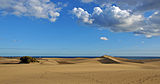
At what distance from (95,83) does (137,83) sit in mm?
2916

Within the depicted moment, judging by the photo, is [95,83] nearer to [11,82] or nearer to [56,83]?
[56,83]

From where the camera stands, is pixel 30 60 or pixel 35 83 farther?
pixel 30 60

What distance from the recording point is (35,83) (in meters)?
9.97

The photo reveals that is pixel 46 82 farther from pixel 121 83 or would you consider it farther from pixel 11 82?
pixel 121 83

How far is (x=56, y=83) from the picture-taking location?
32.8ft

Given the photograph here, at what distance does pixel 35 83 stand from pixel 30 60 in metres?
17.8

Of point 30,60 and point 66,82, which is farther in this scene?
point 30,60

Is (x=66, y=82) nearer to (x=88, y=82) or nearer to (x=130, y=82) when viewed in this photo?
(x=88, y=82)

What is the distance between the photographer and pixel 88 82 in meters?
10.4

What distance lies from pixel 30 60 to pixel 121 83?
20.5m

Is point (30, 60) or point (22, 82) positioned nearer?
point (22, 82)

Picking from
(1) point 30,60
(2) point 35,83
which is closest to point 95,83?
(2) point 35,83

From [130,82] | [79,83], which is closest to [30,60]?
[79,83]

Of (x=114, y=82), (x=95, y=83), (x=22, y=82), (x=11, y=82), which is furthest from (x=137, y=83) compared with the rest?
(x=11, y=82)
